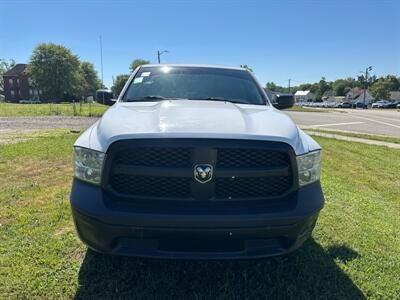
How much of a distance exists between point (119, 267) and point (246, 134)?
1588 mm

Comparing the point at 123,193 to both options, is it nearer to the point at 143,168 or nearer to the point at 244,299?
the point at 143,168

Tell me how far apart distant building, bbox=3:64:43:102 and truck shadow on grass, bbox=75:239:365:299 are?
347 feet

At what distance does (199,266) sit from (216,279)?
21cm

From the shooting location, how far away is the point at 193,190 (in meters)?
2.32

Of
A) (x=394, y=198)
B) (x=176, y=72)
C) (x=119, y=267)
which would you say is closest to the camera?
(x=119, y=267)

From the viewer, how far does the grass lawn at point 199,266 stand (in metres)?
2.68

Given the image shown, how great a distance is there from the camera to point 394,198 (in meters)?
5.30

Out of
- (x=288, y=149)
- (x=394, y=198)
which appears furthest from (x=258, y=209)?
(x=394, y=198)

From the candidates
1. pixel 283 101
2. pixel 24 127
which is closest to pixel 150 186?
pixel 283 101

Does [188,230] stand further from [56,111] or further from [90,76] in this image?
[90,76]

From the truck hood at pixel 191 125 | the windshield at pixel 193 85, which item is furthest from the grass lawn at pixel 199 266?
the windshield at pixel 193 85

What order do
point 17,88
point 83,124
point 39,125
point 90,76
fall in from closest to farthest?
point 39,125
point 83,124
point 17,88
point 90,76

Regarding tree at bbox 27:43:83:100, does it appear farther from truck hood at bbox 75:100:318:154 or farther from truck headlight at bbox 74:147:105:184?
truck headlight at bbox 74:147:105:184

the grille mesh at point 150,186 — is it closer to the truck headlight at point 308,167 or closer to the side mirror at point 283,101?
the truck headlight at point 308,167
